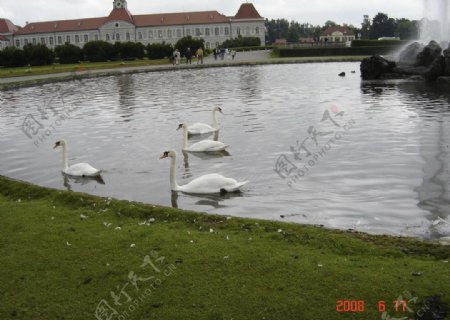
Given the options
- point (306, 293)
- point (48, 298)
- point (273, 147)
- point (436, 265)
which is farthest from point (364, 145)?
point (48, 298)

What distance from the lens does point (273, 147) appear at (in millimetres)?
14203

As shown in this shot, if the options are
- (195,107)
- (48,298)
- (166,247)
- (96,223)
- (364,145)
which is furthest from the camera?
(195,107)

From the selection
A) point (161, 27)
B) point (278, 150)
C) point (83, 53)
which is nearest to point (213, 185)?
point (278, 150)

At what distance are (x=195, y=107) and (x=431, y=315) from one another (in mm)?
17896

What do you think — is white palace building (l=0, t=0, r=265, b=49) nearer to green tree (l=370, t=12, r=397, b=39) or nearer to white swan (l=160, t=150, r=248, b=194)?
green tree (l=370, t=12, r=397, b=39)

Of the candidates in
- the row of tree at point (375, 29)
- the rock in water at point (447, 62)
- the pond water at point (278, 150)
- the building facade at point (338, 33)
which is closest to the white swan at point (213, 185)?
the pond water at point (278, 150)

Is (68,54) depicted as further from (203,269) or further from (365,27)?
(365,27)

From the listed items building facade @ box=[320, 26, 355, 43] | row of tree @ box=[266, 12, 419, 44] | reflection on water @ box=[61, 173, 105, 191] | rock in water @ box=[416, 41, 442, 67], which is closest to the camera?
reflection on water @ box=[61, 173, 105, 191]

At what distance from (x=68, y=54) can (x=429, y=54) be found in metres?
45.5

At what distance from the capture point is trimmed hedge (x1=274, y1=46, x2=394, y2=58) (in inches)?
2420

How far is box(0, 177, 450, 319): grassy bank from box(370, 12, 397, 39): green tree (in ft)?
490

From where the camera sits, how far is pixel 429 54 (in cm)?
3156

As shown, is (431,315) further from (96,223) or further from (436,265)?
(96,223)

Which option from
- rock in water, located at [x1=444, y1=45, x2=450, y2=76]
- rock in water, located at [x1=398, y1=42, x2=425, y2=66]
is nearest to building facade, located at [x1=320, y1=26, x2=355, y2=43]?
rock in water, located at [x1=398, y1=42, x2=425, y2=66]
